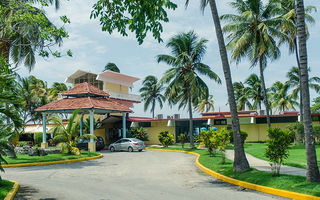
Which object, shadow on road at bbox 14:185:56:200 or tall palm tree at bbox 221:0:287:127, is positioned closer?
shadow on road at bbox 14:185:56:200

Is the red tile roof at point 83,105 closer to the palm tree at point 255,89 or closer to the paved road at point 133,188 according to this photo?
the paved road at point 133,188

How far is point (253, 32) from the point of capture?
27891 mm

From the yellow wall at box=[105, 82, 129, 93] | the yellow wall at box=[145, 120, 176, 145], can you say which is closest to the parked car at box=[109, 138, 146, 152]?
the yellow wall at box=[145, 120, 176, 145]

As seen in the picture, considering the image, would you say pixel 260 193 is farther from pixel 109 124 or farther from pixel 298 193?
pixel 109 124

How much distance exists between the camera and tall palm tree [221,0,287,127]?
26.2m

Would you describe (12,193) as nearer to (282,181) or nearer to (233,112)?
(282,181)

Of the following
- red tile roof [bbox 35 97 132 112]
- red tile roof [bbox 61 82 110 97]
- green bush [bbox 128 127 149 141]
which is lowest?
green bush [bbox 128 127 149 141]

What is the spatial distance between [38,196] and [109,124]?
2928cm

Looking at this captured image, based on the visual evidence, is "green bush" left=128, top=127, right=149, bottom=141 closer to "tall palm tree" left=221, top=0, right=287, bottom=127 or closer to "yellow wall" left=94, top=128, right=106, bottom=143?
"yellow wall" left=94, top=128, right=106, bottom=143

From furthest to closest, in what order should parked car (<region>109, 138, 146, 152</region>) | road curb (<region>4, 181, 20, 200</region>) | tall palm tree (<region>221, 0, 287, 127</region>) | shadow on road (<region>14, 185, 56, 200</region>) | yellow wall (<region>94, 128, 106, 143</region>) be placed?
yellow wall (<region>94, 128, 106, 143</region>), parked car (<region>109, 138, 146, 152</region>), tall palm tree (<region>221, 0, 287, 127</region>), shadow on road (<region>14, 185, 56, 200</region>), road curb (<region>4, 181, 20, 200</region>)

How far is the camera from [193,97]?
3288cm

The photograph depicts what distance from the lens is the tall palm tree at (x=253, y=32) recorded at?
2625cm

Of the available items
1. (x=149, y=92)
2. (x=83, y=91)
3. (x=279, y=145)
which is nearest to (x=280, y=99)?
(x=149, y=92)

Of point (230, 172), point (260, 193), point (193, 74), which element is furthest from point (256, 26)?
point (260, 193)
